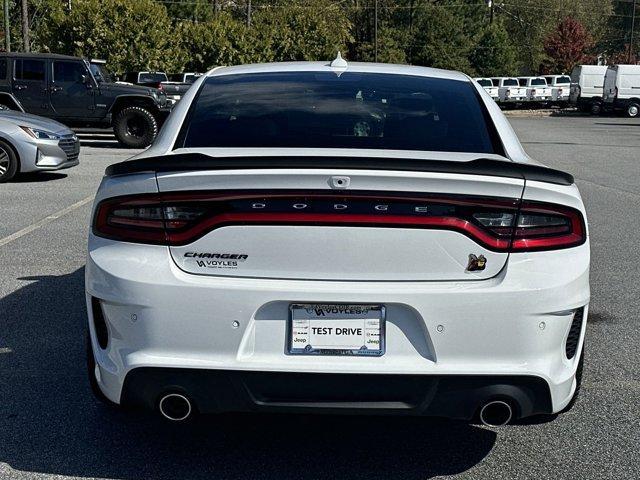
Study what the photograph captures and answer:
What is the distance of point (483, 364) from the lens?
354 cm

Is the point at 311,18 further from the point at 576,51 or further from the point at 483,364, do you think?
the point at 483,364

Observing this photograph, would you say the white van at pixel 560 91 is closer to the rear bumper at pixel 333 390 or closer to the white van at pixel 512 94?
the white van at pixel 512 94

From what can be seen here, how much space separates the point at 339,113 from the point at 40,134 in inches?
402

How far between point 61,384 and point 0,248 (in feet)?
13.7

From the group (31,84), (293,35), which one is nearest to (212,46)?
(293,35)

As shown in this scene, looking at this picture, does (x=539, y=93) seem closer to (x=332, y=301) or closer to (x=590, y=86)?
(x=590, y=86)

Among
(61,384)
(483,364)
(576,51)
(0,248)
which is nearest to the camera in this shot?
(483,364)

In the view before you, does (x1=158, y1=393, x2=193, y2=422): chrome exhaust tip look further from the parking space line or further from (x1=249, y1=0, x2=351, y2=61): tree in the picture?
(x1=249, y1=0, x2=351, y2=61): tree

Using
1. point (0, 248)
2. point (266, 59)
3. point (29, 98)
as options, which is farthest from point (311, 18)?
point (0, 248)

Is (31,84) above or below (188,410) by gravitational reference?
below

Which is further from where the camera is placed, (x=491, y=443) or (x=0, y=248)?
(x=0, y=248)

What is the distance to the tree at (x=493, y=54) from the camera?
261 ft

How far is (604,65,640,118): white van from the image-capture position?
47156 mm

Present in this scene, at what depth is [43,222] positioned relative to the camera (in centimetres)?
1044
